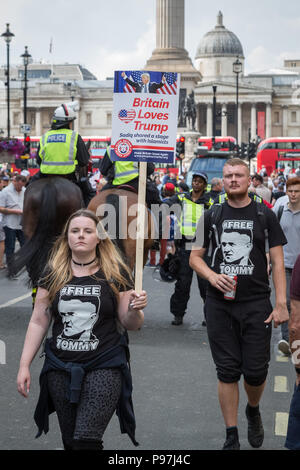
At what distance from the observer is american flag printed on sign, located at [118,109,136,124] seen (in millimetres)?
5625

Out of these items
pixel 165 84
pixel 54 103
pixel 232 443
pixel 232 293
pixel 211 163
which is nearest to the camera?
pixel 232 443

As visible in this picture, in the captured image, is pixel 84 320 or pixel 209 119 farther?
pixel 209 119

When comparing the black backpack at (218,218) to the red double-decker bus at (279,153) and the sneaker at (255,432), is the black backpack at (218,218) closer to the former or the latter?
the sneaker at (255,432)

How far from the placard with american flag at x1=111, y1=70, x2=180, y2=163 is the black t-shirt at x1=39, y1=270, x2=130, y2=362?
4.84 feet

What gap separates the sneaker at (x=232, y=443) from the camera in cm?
528

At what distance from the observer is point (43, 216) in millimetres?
8031

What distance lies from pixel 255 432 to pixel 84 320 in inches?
69.2

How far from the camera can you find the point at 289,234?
9000 millimetres

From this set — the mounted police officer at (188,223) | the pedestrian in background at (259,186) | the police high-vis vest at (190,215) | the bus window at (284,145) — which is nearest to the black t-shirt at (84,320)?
the mounted police officer at (188,223)

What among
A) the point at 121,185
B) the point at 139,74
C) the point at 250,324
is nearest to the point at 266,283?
the point at 250,324

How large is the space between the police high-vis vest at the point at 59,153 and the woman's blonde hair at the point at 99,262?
386cm

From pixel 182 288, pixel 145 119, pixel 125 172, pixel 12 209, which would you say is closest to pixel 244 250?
pixel 145 119

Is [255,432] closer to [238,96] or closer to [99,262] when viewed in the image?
[99,262]

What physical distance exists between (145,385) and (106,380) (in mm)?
2869
